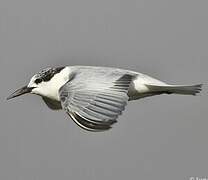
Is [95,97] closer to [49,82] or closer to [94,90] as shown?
[94,90]

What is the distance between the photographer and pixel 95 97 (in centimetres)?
753

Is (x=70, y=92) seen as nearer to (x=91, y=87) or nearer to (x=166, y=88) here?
(x=91, y=87)

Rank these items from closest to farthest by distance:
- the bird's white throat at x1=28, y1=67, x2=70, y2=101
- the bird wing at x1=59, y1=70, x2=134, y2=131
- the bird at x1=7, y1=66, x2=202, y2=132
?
the bird wing at x1=59, y1=70, x2=134, y2=131, the bird at x1=7, y1=66, x2=202, y2=132, the bird's white throat at x1=28, y1=67, x2=70, y2=101

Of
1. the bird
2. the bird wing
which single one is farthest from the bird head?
the bird wing

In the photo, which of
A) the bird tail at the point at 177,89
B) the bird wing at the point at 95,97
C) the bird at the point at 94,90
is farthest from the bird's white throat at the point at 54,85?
the bird tail at the point at 177,89

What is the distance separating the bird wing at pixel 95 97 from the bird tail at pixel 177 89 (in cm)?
31

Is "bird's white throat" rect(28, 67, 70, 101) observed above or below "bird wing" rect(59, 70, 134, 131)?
below

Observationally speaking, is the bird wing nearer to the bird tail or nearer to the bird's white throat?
the bird tail

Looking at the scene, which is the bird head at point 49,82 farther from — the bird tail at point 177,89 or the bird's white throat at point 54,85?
the bird tail at point 177,89

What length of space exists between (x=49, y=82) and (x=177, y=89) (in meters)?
1.51

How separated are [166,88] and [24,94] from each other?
1869 millimetres

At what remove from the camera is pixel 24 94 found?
31.7ft

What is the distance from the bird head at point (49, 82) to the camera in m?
9.13

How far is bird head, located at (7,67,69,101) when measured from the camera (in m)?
9.13
